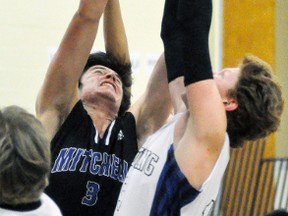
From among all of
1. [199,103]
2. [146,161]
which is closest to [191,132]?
[199,103]

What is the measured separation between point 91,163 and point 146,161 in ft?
1.71

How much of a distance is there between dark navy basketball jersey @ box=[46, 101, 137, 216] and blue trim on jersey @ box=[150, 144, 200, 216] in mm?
569

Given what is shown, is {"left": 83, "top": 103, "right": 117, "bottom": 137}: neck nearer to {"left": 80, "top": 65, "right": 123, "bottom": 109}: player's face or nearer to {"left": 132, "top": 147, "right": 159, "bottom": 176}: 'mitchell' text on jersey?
{"left": 80, "top": 65, "right": 123, "bottom": 109}: player's face

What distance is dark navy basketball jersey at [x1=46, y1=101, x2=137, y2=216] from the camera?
2369 millimetres

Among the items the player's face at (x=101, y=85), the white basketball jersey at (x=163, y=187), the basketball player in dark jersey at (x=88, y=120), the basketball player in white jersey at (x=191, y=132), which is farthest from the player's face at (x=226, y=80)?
the player's face at (x=101, y=85)

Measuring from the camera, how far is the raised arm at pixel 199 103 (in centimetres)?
175

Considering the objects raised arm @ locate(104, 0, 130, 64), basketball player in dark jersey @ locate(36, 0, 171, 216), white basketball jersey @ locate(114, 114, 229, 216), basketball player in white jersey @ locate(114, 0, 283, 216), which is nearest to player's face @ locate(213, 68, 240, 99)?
basketball player in white jersey @ locate(114, 0, 283, 216)

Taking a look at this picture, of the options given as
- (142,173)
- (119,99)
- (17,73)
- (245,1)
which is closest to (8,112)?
(142,173)

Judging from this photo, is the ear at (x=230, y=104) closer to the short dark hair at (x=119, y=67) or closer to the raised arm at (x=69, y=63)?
the raised arm at (x=69, y=63)

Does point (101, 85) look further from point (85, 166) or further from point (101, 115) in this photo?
point (85, 166)

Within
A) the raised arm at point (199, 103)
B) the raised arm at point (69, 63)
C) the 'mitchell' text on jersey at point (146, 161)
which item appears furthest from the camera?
the raised arm at point (69, 63)

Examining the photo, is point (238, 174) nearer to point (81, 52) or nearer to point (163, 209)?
point (81, 52)

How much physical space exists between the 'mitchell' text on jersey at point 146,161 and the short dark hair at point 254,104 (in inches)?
9.0

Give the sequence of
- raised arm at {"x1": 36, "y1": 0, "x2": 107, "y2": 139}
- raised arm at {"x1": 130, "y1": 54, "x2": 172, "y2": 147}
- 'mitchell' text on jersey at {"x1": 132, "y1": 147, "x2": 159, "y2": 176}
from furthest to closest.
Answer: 1. raised arm at {"x1": 130, "y1": 54, "x2": 172, "y2": 147}
2. raised arm at {"x1": 36, "y1": 0, "x2": 107, "y2": 139}
3. 'mitchell' text on jersey at {"x1": 132, "y1": 147, "x2": 159, "y2": 176}
